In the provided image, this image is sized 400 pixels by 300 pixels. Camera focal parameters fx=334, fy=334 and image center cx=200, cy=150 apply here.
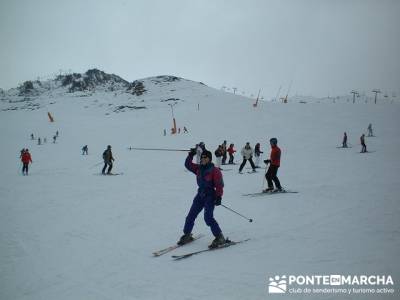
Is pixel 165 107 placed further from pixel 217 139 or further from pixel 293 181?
pixel 293 181

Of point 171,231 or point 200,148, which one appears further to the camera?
point 200,148

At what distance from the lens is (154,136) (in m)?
40.4

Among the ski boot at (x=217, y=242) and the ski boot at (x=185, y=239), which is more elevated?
the ski boot at (x=217, y=242)

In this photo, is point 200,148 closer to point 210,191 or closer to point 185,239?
point 185,239

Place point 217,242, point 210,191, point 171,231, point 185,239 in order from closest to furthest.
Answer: point 217,242
point 210,191
point 185,239
point 171,231

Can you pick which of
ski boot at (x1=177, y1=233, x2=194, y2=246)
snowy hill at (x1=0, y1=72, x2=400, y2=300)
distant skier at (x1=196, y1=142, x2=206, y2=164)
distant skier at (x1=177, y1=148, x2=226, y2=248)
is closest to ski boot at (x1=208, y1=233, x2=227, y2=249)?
distant skier at (x1=177, y1=148, x2=226, y2=248)

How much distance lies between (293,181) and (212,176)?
7869mm

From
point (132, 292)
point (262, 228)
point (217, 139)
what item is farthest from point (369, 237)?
point (217, 139)

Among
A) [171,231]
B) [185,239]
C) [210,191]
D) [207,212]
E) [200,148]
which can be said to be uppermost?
[200,148]

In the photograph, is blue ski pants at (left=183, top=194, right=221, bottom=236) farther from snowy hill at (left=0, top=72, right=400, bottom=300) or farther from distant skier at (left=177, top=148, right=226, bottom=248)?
snowy hill at (left=0, top=72, right=400, bottom=300)

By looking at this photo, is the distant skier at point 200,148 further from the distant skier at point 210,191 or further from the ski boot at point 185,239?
the ski boot at point 185,239

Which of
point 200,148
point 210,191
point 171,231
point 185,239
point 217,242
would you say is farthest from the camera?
point 200,148

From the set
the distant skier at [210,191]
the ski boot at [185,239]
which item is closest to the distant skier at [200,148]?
the distant skier at [210,191]

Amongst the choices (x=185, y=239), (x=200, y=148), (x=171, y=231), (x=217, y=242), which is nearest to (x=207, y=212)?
(x=217, y=242)
